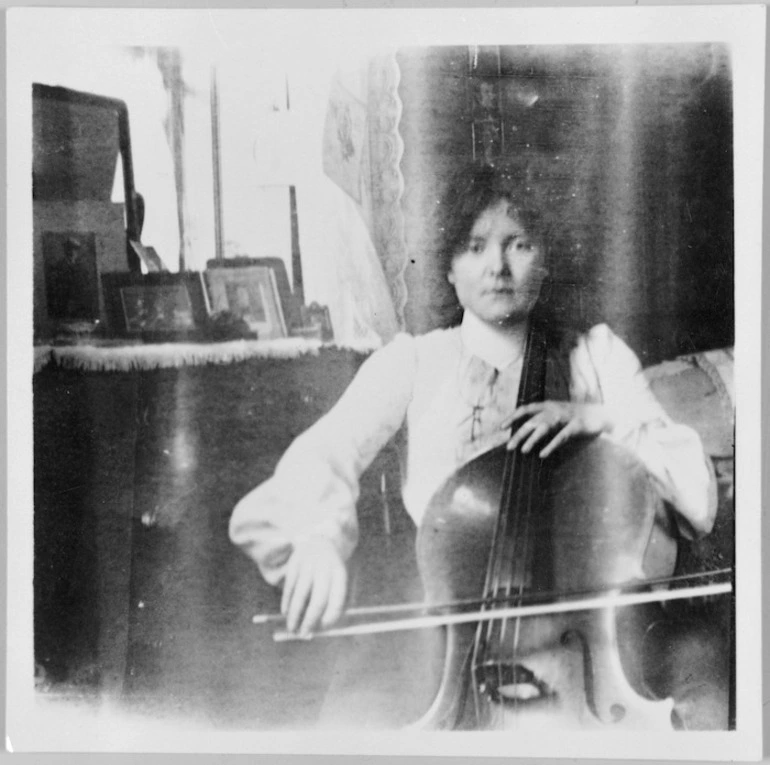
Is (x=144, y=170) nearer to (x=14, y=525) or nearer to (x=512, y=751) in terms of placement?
(x=14, y=525)

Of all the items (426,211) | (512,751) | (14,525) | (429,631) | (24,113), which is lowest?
(512,751)

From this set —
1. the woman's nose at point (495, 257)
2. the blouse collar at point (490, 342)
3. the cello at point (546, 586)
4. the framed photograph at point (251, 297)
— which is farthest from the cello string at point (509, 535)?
the framed photograph at point (251, 297)

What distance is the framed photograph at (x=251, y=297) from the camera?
3.67ft

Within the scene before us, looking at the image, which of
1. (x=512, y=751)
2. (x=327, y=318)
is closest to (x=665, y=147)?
(x=327, y=318)

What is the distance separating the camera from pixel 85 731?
3.67 ft

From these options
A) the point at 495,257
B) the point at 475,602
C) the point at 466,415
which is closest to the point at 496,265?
the point at 495,257

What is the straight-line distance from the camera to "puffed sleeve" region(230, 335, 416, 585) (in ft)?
3.66

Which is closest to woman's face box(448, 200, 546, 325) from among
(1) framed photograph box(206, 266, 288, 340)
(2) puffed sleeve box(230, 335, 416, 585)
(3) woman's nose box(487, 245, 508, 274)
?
(3) woman's nose box(487, 245, 508, 274)

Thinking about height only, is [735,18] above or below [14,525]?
above

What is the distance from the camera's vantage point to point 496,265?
112cm

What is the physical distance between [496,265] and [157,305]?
435 millimetres

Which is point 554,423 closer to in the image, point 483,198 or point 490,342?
point 490,342

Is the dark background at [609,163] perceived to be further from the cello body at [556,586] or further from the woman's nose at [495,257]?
the cello body at [556,586]

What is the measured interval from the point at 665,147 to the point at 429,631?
27.1 inches
